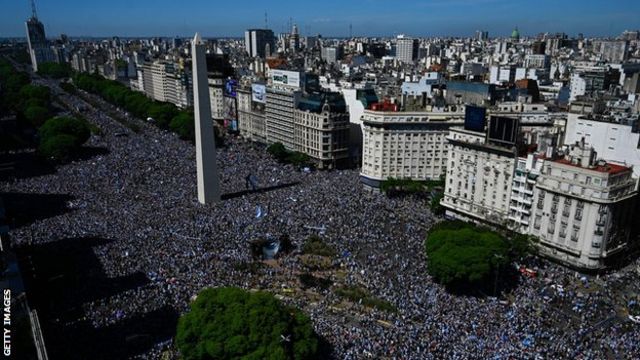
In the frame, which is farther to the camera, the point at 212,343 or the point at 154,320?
the point at 154,320

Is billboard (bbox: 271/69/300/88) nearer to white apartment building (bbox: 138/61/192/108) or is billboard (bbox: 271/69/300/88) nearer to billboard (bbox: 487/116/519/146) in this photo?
white apartment building (bbox: 138/61/192/108)

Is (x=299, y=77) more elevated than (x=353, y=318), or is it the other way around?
(x=299, y=77)

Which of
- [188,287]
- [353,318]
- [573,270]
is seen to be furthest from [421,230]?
[188,287]

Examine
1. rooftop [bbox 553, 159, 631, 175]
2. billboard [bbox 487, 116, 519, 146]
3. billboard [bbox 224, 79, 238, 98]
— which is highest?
billboard [bbox 487, 116, 519, 146]

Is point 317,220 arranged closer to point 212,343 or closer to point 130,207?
point 130,207

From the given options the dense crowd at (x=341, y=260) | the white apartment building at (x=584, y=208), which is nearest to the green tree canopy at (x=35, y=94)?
the dense crowd at (x=341, y=260)

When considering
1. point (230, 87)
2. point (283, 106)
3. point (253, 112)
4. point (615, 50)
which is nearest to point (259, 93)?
point (253, 112)

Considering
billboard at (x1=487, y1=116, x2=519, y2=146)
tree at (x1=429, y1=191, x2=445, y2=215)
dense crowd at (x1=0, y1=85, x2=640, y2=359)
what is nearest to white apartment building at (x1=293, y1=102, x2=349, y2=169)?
dense crowd at (x1=0, y1=85, x2=640, y2=359)
